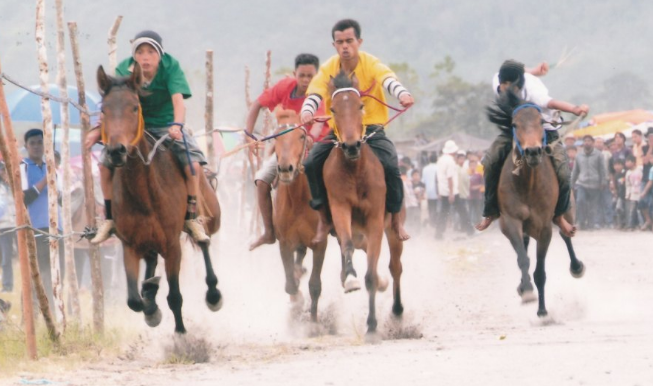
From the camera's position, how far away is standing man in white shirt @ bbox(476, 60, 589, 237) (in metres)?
13.1

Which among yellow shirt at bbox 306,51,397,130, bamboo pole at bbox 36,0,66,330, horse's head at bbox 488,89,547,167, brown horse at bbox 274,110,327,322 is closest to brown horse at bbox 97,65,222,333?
bamboo pole at bbox 36,0,66,330

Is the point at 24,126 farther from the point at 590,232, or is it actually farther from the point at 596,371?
the point at 596,371

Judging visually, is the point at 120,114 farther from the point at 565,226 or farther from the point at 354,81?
the point at 565,226

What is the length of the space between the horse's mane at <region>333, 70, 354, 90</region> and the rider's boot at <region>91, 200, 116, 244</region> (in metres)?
2.55

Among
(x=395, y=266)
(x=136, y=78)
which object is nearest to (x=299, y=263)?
(x=395, y=266)

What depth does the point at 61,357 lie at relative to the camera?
409 inches

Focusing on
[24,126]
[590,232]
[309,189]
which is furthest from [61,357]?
[24,126]

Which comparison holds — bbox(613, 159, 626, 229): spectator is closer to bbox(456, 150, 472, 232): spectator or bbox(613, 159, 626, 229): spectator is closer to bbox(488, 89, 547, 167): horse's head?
bbox(456, 150, 472, 232): spectator

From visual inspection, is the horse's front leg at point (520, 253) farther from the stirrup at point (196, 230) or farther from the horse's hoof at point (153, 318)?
the horse's hoof at point (153, 318)

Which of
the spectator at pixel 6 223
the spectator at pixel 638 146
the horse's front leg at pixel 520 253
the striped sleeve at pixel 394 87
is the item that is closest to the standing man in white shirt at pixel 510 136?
the horse's front leg at pixel 520 253

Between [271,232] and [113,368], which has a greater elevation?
[271,232]

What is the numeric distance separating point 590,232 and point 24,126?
1559 centimetres

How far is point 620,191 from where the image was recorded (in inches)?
1040

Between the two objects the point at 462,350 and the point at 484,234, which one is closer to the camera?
the point at 462,350
